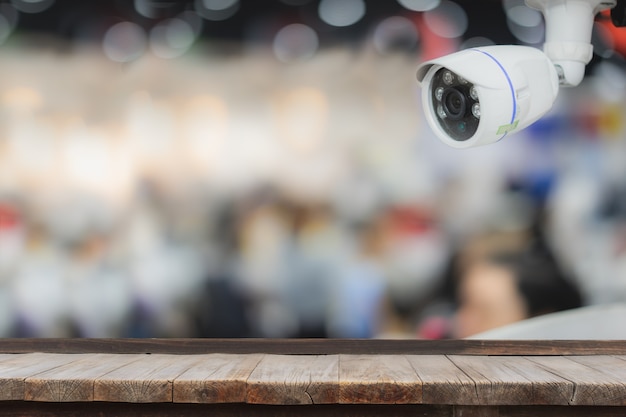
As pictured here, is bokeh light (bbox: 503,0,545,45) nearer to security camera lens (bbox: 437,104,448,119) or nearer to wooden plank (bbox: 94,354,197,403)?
security camera lens (bbox: 437,104,448,119)

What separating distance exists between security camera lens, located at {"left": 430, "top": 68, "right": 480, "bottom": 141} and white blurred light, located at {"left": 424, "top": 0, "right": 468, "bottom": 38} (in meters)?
0.48

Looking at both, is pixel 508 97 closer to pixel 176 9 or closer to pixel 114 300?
pixel 176 9

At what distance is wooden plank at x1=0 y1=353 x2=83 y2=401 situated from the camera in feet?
6.03

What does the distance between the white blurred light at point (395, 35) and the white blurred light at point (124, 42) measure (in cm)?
71

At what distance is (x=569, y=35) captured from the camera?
1972 millimetres

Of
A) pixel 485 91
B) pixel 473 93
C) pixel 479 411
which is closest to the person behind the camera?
pixel 485 91

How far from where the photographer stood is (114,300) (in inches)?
91.4

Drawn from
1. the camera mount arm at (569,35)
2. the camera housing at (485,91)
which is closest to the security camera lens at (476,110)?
the camera housing at (485,91)

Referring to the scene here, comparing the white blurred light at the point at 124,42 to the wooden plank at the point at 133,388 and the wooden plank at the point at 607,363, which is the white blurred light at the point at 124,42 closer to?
the wooden plank at the point at 133,388

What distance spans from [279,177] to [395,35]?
55 cm

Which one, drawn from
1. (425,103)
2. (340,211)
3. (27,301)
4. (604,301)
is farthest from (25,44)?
(604,301)

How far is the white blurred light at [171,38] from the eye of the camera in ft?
7.66

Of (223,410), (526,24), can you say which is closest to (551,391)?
(223,410)

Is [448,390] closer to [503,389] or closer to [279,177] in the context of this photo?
[503,389]
